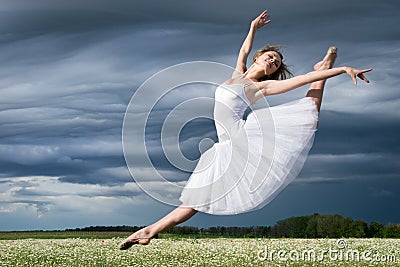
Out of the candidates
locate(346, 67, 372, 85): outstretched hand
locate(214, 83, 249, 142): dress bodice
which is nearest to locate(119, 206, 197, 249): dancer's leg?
locate(214, 83, 249, 142): dress bodice

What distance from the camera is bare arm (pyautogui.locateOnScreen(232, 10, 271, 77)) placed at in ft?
32.4

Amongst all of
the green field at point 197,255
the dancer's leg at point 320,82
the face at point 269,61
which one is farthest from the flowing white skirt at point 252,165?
the green field at point 197,255

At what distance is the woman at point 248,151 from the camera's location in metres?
8.60

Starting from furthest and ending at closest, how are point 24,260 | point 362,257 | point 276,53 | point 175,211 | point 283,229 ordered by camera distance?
1. point 283,229
2. point 362,257
3. point 24,260
4. point 276,53
5. point 175,211

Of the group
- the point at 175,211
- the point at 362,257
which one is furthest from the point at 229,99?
the point at 362,257

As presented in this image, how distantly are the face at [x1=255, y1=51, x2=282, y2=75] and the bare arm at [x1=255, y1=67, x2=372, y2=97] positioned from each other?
39cm

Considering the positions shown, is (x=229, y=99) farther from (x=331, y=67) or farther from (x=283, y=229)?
(x=283, y=229)

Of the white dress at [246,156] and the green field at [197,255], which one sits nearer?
the white dress at [246,156]

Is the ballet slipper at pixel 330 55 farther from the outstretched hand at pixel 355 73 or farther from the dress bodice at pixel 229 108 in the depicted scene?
the dress bodice at pixel 229 108

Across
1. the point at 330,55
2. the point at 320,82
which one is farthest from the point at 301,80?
the point at 330,55

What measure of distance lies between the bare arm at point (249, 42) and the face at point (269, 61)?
495 millimetres

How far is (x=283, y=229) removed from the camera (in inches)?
744

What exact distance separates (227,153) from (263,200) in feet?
2.97

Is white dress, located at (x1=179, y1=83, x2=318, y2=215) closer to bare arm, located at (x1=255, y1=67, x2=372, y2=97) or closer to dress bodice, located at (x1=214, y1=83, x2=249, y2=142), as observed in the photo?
dress bodice, located at (x1=214, y1=83, x2=249, y2=142)
